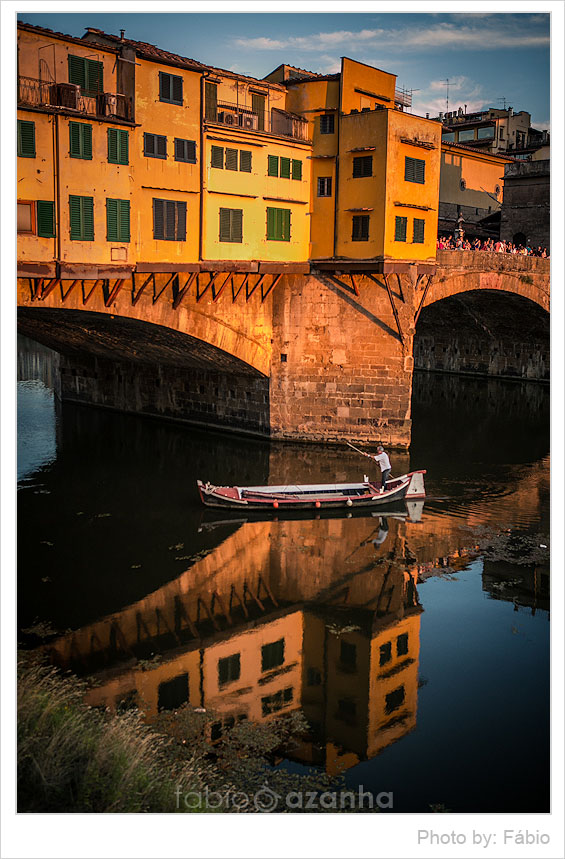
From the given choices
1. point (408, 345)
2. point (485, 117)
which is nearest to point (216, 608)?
point (408, 345)

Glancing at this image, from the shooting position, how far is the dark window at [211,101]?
1067 inches

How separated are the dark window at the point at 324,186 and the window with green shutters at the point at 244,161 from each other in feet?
11.4

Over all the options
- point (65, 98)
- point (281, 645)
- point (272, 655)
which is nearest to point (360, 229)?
point (65, 98)

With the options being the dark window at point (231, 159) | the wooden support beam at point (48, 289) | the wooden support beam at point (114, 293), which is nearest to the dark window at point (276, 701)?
the wooden support beam at point (48, 289)

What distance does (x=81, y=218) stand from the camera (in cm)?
2303

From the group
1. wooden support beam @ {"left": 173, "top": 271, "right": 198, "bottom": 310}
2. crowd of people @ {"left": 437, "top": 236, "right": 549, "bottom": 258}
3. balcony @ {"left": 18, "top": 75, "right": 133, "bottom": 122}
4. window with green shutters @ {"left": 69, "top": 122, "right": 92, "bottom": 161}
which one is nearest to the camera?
balcony @ {"left": 18, "top": 75, "right": 133, "bottom": 122}

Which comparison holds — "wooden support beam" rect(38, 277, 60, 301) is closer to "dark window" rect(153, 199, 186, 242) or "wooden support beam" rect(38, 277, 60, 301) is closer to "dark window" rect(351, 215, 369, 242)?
"dark window" rect(153, 199, 186, 242)

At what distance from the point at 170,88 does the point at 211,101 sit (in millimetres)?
2780

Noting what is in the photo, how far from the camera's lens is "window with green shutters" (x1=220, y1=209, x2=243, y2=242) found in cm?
2772

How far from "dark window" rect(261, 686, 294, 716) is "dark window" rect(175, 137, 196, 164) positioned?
1761 cm

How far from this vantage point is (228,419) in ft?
114

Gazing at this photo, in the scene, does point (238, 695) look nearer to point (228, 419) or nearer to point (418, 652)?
point (418, 652)

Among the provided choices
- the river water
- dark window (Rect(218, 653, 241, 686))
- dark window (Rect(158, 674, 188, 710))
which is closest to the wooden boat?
the river water

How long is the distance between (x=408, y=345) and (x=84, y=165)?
1369 centimetres
